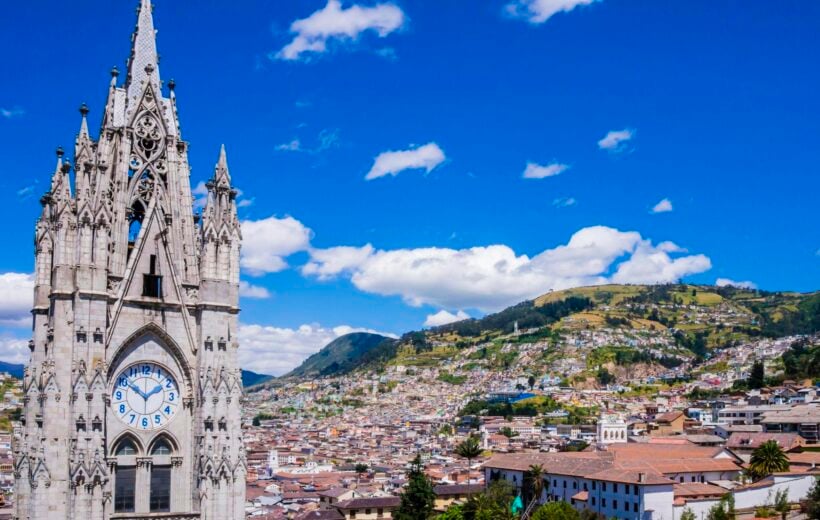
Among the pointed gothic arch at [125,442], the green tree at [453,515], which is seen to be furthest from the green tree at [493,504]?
the pointed gothic arch at [125,442]

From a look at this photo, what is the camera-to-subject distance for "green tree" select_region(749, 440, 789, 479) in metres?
80.2

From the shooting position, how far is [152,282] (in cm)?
2917

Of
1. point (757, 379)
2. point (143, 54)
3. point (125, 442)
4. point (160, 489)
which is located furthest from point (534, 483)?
point (757, 379)

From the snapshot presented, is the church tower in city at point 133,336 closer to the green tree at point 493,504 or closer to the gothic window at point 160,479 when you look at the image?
the gothic window at point 160,479

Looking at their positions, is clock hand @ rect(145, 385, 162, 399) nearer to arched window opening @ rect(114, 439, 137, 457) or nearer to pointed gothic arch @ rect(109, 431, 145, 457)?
pointed gothic arch @ rect(109, 431, 145, 457)

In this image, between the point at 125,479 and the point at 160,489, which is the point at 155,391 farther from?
the point at 160,489

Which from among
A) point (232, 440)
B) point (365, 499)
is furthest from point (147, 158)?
point (365, 499)

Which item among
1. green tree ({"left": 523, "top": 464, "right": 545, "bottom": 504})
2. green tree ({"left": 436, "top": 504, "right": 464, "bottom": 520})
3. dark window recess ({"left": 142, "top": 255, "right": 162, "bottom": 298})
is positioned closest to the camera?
dark window recess ({"left": 142, "top": 255, "right": 162, "bottom": 298})

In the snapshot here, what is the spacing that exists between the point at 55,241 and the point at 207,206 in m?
4.74

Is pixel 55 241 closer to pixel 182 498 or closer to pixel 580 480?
pixel 182 498

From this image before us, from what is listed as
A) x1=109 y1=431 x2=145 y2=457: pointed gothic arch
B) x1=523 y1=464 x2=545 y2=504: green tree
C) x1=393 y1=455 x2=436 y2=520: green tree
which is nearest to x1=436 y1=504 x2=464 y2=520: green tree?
x1=393 y1=455 x2=436 y2=520: green tree

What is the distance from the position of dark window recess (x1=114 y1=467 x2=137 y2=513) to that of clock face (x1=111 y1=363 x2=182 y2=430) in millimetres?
1389

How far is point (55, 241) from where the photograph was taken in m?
27.9

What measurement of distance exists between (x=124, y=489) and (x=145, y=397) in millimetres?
2752
